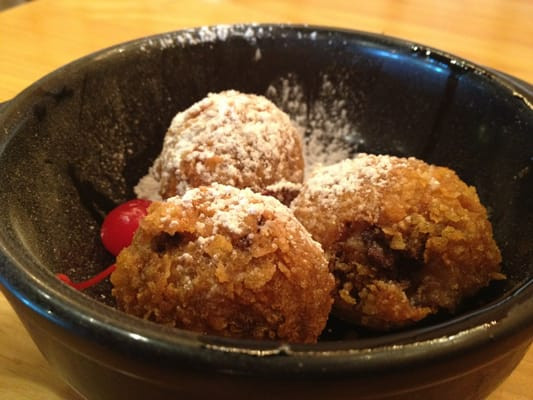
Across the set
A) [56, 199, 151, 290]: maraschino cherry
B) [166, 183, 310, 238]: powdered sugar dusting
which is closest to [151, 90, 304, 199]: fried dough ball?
[56, 199, 151, 290]: maraschino cherry

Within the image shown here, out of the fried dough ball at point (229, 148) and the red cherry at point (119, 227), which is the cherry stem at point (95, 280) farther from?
the fried dough ball at point (229, 148)

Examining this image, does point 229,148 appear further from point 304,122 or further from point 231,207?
point 304,122

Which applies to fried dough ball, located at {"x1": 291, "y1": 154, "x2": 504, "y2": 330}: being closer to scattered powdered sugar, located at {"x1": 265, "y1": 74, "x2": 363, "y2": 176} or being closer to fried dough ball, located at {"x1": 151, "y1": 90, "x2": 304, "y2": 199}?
fried dough ball, located at {"x1": 151, "y1": 90, "x2": 304, "y2": 199}

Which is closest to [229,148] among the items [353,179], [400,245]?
[353,179]

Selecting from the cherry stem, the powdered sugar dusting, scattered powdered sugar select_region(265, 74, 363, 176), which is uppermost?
the powdered sugar dusting

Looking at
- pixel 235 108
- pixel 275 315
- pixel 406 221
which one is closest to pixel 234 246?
pixel 275 315

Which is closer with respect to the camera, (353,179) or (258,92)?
(353,179)

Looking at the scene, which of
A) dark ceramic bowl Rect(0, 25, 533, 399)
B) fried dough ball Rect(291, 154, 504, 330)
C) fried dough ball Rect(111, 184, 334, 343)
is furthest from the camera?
fried dough ball Rect(291, 154, 504, 330)
